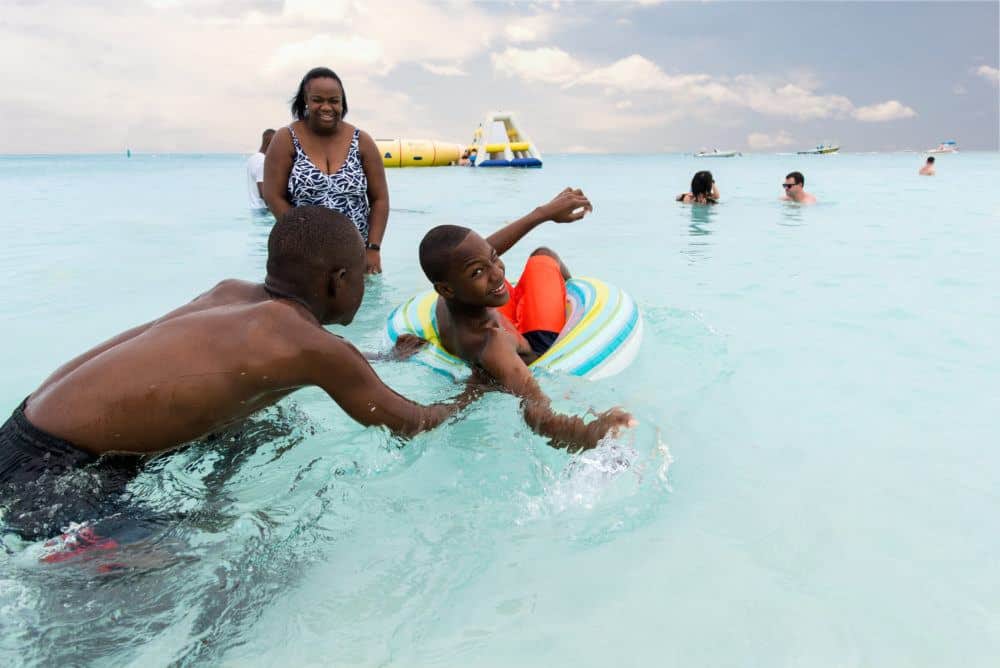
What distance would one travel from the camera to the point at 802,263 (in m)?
7.36

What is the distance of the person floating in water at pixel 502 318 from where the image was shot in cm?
278

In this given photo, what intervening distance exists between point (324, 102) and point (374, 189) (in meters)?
0.74

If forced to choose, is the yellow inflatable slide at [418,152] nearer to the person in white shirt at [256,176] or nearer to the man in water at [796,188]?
the person in white shirt at [256,176]

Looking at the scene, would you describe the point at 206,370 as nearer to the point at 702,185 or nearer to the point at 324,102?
the point at 324,102

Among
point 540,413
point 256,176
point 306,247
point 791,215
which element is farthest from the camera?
point 791,215

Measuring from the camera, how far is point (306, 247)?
6.88 feet

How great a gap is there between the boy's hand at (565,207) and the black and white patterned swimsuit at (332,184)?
55.2 inches

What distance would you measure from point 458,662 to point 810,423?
7.17 ft

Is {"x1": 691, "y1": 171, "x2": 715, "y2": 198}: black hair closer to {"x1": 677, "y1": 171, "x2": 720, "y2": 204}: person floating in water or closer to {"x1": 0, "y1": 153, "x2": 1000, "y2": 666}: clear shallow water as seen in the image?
{"x1": 677, "y1": 171, "x2": 720, "y2": 204}: person floating in water

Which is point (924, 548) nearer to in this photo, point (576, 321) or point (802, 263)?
point (576, 321)

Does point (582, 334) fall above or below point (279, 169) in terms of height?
below

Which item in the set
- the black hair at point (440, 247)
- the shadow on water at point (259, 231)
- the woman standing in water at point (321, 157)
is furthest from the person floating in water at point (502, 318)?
the shadow on water at point (259, 231)

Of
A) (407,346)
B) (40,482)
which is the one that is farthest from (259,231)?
(40,482)

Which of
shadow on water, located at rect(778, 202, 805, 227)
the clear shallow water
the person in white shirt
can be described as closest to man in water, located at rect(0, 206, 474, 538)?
the clear shallow water
